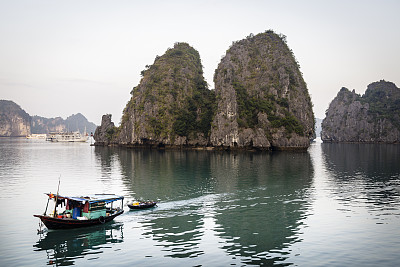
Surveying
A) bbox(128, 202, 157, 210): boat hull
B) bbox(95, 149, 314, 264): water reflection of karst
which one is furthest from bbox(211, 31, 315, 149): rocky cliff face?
bbox(128, 202, 157, 210): boat hull

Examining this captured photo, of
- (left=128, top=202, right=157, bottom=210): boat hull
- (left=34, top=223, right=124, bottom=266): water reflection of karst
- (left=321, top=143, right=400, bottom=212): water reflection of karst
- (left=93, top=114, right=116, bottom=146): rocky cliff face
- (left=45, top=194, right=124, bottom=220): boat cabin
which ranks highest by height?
(left=93, top=114, right=116, bottom=146): rocky cliff face

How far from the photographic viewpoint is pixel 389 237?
76.5ft

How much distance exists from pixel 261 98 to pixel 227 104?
1759 centimetres

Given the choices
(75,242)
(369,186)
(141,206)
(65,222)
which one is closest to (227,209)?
(141,206)

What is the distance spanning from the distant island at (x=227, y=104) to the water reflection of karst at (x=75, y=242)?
85407 mm

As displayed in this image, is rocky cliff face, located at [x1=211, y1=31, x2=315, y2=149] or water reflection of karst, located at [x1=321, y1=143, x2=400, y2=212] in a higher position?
rocky cliff face, located at [x1=211, y1=31, x2=315, y2=149]

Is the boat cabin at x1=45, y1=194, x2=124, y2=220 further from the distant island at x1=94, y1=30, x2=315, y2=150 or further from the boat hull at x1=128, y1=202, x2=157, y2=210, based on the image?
the distant island at x1=94, y1=30, x2=315, y2=150

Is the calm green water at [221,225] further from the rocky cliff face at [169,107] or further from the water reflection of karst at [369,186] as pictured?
the rocky cliff face at [169,107]

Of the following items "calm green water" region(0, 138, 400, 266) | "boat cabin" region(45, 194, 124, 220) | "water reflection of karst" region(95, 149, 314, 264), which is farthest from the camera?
"boat cabin" region(45, 194, 124, 220)

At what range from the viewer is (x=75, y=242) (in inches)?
898

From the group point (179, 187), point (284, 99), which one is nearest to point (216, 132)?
point (284, 99)

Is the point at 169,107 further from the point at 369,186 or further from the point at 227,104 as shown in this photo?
the point at 369,186

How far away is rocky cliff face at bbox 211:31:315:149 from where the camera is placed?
10925 cm

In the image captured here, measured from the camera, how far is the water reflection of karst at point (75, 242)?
20.2 metres
